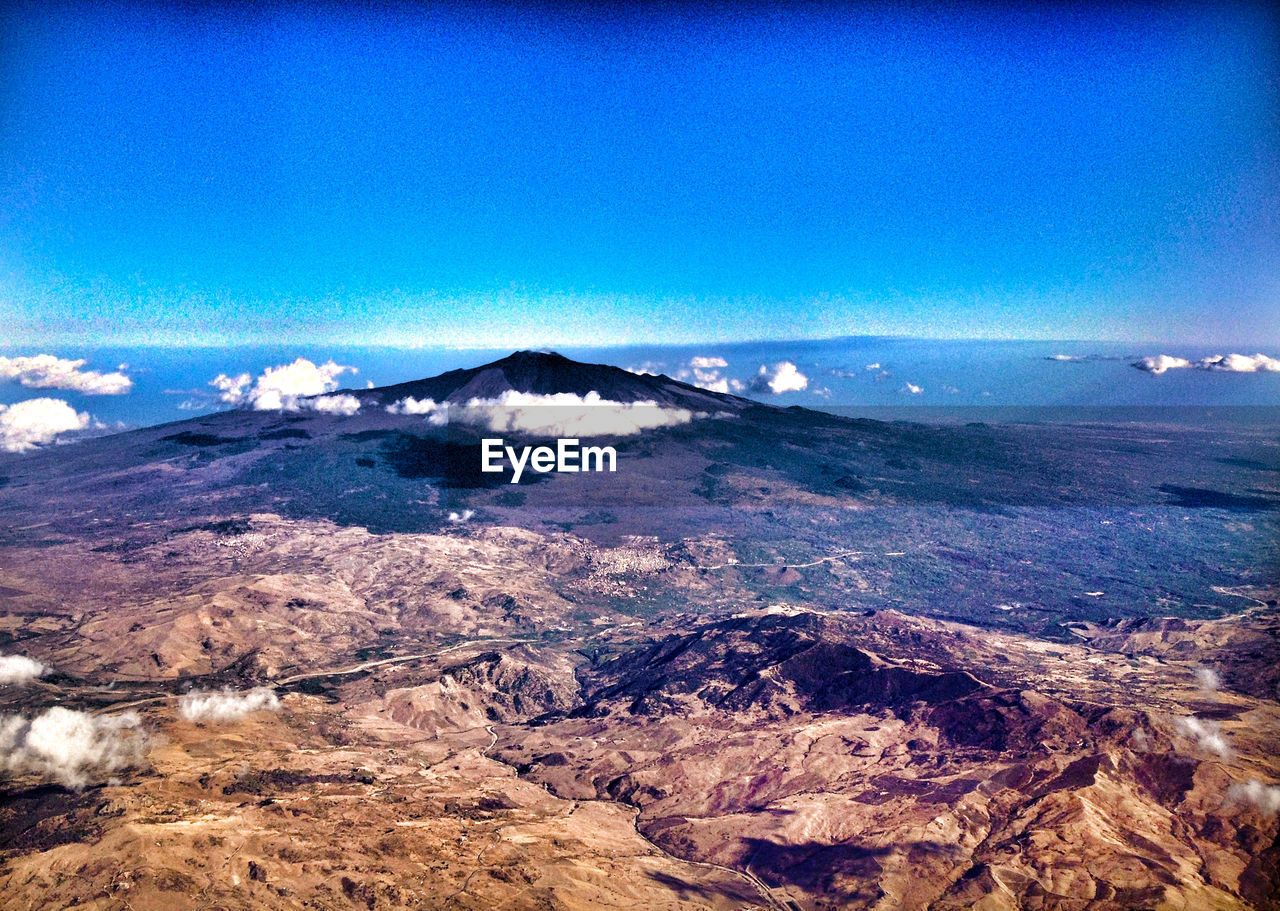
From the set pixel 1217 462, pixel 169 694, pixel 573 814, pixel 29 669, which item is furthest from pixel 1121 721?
pixel 1217 462

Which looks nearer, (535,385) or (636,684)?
(636,684)

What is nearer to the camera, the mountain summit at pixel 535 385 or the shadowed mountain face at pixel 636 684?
the shadowed mountain face at pixel 636 684

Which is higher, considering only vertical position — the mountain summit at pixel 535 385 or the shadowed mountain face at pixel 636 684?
the mountain summit at pixel 535 385

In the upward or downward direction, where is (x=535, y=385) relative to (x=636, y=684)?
upward

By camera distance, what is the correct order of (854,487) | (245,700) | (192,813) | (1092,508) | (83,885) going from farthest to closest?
1. (854,487)
2. (1092,508)
3. (245,700)
4. (192,813)
5. (83,885)

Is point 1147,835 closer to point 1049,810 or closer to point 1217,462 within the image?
point 1049,810

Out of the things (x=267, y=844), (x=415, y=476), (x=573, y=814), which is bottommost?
(x=573, y=814)
